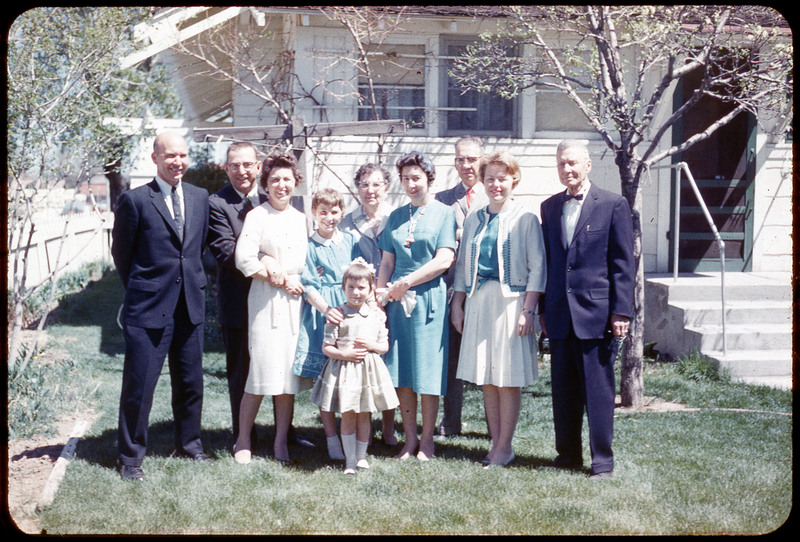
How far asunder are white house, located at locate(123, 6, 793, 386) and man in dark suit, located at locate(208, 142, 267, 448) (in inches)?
133

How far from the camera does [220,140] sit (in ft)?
22.4

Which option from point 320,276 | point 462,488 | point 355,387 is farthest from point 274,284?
point 462,488

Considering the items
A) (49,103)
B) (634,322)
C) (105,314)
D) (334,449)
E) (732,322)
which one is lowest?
(105,314)

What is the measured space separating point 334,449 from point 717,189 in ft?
23.1

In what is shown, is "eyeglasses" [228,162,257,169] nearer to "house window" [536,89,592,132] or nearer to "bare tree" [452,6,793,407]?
"bare tree" [452,6,793,407]

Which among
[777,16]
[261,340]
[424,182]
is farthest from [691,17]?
[261,340]

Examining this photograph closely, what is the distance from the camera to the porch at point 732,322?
722 cm

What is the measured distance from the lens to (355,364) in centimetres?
471

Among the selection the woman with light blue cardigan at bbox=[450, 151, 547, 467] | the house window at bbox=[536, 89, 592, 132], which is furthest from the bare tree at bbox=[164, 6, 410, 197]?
the woman with light blue cardigan at bbox=[450, 151, 547, 467]

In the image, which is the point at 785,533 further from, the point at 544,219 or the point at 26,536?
the point at 26,536

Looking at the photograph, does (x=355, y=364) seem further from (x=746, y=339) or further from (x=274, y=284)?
(x=746, y=339)

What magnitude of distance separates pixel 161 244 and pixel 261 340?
0.86 metres

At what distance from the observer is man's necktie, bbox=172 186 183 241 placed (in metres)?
4.79

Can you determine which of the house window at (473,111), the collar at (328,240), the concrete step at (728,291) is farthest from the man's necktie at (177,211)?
the concrete step at (728,291)
